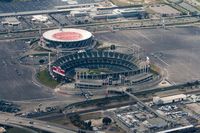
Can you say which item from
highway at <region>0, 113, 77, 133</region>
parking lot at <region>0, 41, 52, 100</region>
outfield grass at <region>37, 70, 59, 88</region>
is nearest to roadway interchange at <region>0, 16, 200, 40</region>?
parking lot at <region>0, 41, 52, 100</region>

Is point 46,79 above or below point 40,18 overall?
below

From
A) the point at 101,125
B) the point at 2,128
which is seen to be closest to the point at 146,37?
the point at 101,125

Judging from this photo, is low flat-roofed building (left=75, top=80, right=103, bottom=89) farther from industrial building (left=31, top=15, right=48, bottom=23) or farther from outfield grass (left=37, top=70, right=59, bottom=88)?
industrial building (left=31, top=15, right=48, bottom=23)

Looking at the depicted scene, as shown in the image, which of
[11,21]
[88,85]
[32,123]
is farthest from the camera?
[11,21]

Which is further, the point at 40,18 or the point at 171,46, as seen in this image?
the point at 40,18

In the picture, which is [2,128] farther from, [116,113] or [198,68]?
[198,68]

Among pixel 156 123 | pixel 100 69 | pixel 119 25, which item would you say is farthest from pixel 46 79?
pixel 119 25

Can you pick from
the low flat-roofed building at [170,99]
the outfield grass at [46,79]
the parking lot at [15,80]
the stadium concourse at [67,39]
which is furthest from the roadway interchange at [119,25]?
the low flat-roofed building at [170,99]

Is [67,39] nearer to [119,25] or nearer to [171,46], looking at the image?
[119,25]
